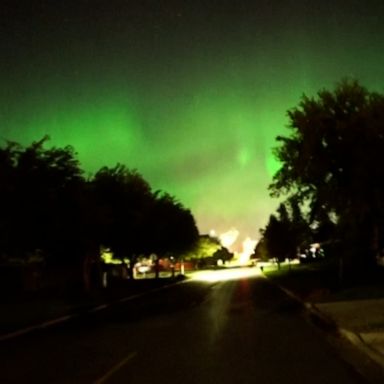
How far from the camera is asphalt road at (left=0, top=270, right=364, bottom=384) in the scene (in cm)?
1178

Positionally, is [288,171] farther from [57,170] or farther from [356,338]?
[356,338]

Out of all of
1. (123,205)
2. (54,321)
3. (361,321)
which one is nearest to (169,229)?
(123,205)

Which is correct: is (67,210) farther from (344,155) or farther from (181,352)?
(181,352)

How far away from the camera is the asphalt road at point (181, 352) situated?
1178cm

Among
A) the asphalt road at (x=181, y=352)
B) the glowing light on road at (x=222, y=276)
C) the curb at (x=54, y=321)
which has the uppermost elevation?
the glowing light on road at (x=222, y=276)

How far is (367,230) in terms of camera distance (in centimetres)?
4219

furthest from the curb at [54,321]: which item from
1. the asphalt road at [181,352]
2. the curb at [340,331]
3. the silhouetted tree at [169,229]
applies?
the silhouetted tree at [169,229]

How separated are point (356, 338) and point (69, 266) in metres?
38.9

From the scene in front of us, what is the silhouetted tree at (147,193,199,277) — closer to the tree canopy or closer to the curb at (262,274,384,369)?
the tree canopy

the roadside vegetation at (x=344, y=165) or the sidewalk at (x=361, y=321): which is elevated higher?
the roadside vegetation at (x=344, y=165)

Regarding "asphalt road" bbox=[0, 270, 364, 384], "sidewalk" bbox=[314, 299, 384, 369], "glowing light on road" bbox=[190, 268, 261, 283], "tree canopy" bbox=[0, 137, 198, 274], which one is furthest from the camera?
"glowing light on road" bbox=[190, 268, 261, 283]

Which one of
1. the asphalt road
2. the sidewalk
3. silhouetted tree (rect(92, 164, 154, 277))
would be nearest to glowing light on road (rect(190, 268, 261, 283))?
silhouetted tree (rect(92, 164, 154, 277))

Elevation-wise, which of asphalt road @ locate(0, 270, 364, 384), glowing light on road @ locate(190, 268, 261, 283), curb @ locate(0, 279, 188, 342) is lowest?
asphalt road @ locate(0, 270, 364, 384)

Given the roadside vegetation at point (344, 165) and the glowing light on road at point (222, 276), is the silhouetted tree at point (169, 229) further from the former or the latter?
the roadside vegetation at point (344, 165)
